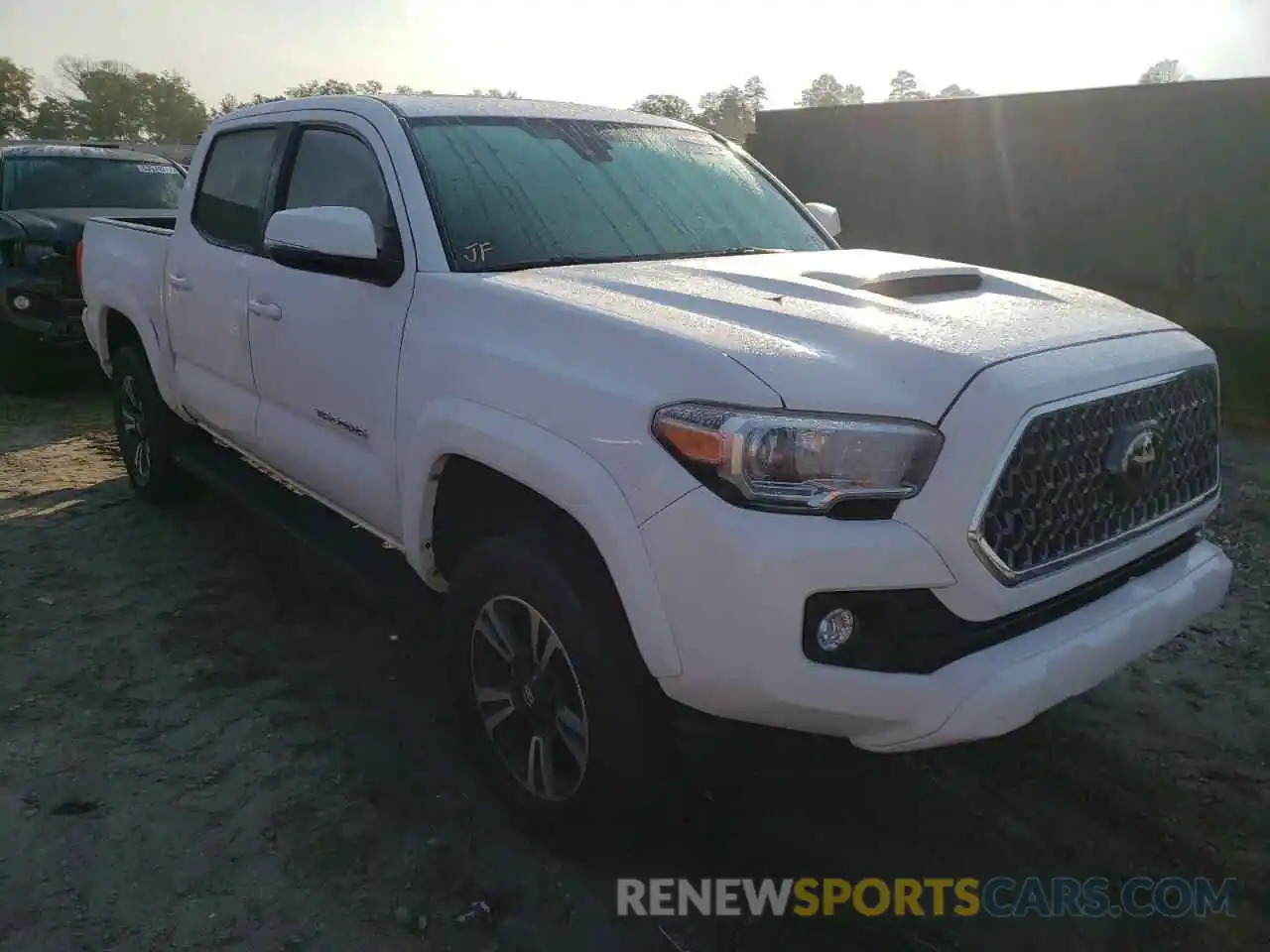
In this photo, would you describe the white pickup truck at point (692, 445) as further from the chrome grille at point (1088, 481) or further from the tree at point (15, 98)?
the tree at point (15, 98)

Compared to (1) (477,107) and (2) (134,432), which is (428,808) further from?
(2) (134,432)

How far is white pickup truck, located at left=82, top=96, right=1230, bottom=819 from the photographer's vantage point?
2020 millimetres

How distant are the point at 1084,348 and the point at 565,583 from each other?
1323mm

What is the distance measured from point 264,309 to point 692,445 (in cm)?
229

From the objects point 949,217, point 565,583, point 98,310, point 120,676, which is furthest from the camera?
point 949,217

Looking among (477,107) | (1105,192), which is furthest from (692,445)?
(1105,192)

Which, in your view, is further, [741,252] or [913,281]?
[741,252]

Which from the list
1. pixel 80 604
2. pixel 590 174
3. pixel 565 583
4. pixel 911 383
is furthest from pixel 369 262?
pixel 80 604

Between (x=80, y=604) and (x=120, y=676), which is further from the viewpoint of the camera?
(x=80, y=604)

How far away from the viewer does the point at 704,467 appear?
204 centimetres

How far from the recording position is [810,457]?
79.5 inches

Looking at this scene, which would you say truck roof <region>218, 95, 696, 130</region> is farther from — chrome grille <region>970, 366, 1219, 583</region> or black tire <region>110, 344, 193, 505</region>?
chrome grille <region>970, 366, 1219, 583</region>

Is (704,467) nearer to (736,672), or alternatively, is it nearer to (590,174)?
(736,672)

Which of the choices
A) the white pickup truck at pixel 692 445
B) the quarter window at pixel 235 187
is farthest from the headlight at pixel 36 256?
the white pickup truck at pixel 692 445
